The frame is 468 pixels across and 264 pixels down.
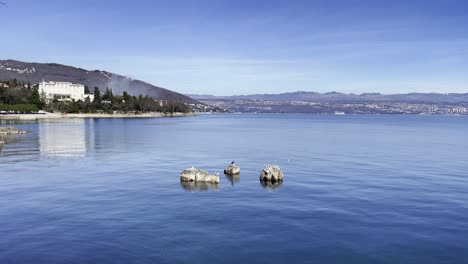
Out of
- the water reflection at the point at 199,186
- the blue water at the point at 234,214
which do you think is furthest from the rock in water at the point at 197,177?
the blue water at the point at 234,214

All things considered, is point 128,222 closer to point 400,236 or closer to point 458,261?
point 400,236

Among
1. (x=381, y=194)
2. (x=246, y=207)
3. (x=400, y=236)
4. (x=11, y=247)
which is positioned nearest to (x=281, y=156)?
(x=381, y=194)

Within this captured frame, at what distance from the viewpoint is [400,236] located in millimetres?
26297

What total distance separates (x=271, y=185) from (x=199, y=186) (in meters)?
7.66

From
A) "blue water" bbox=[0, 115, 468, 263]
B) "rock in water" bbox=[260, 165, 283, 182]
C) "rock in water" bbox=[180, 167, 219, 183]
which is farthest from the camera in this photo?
"rock in water" bbox=[260, 165, 283, 182]

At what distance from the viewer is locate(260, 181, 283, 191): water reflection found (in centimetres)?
4212

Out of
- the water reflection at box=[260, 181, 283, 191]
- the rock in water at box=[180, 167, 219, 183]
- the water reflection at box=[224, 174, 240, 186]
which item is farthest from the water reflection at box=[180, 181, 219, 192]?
the water reflection at box=[260, 181, 283, 191]

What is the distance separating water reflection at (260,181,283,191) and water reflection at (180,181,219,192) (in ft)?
16.6

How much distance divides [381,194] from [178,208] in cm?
1934

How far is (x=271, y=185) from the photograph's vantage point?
4359 centimetres

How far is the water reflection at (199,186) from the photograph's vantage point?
136 feet

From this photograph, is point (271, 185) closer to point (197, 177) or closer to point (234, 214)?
point (197, 177)

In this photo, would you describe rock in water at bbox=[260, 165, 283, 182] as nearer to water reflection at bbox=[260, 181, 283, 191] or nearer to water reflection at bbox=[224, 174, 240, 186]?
water reflection at bbox=[260, 181, 283, 191]

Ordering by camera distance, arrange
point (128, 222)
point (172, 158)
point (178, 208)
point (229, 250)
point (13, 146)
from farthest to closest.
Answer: point (13, 146)
point (172, 158)
point (178, 208)
point (128, 222)
point (229, 250)
